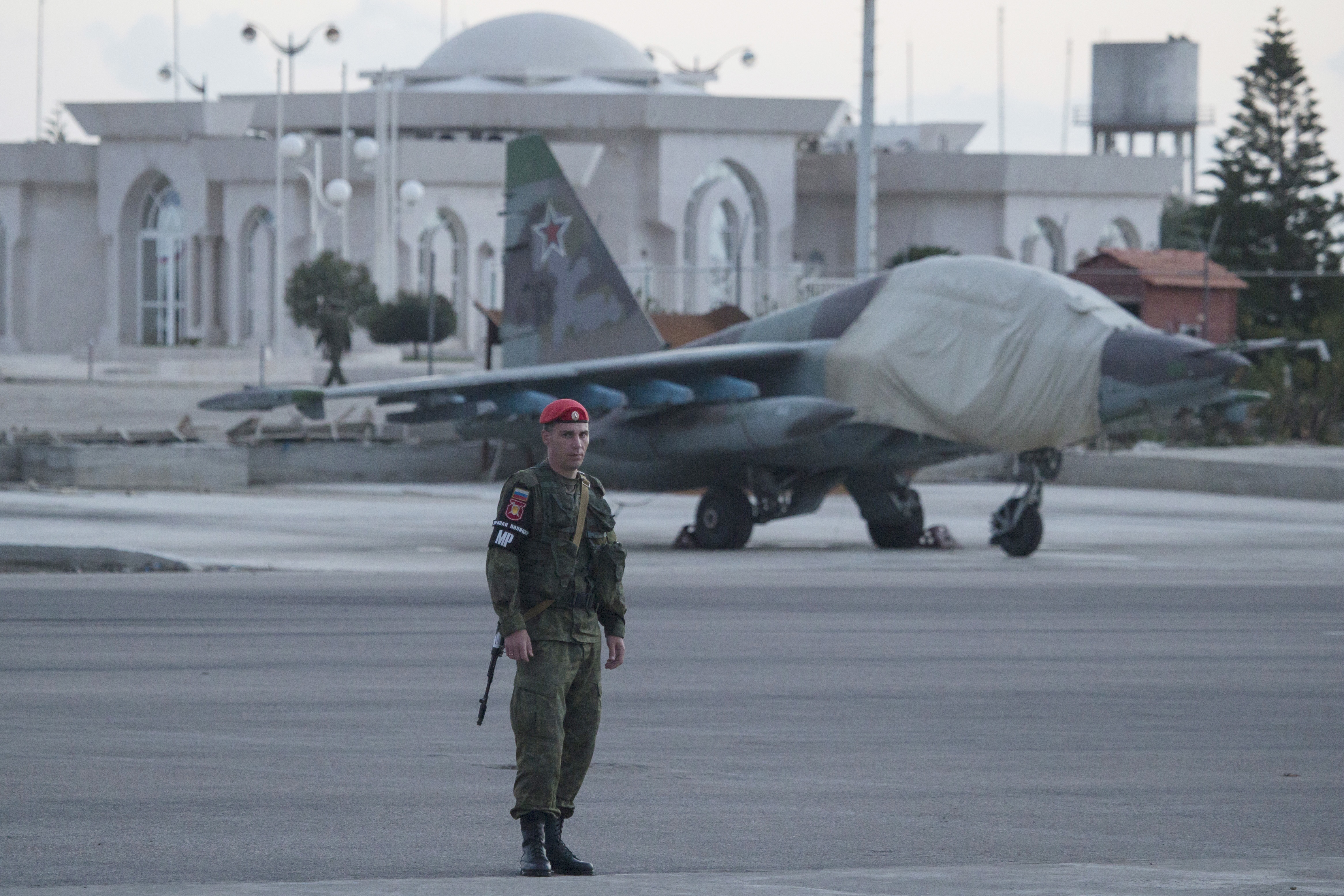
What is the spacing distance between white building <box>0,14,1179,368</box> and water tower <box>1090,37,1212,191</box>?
21.1 meters

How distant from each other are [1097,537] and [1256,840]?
57.3 ft

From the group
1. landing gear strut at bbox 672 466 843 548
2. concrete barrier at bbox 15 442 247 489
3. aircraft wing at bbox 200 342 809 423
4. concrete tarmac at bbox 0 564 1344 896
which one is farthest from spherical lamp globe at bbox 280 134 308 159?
concrete tarmac at bbox 0 564 1344 896

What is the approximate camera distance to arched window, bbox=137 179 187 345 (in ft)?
226

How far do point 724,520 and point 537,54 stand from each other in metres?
54.8

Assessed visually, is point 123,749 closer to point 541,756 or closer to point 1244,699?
point 541,756

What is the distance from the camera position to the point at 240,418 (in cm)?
4184

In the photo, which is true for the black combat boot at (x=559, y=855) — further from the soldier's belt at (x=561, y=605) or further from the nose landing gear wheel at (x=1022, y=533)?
the nose landing gear wheel at (x=1022, y=533)

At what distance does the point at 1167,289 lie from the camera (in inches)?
2051

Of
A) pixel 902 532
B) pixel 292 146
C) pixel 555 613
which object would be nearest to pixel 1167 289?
pixel 292 146

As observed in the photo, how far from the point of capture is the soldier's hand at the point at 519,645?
22.1 ft

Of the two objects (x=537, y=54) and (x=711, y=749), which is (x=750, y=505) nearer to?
(x=711, y=749)

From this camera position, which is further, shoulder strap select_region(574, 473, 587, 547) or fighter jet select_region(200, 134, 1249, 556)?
fighter jet select_region(200, 134, 1249, 556)

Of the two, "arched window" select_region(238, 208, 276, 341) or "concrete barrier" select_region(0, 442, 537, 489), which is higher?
"arched window" select_region(238, 208, 276, 341)

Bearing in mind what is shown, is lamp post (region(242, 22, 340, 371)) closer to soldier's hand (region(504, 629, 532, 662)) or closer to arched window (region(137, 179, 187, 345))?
arched window (region(137, 179, 187, 345))
